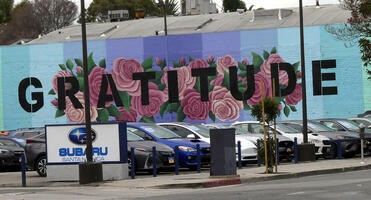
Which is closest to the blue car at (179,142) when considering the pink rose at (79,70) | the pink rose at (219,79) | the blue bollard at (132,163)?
the blue bollard at (132,163)

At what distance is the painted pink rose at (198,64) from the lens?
5169 centimetres

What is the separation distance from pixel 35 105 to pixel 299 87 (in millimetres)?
16898

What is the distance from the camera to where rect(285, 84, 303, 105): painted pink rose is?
48812 millimetres

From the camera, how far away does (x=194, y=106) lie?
51.6m

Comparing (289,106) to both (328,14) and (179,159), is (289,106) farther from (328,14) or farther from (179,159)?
(179,159)

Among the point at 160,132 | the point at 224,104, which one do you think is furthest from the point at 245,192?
the point at 224,104

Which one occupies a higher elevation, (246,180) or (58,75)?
(58,75)

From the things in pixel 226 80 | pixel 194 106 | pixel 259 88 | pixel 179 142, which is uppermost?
pixel 226 80

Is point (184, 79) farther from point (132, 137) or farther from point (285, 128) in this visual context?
point (132, 137)

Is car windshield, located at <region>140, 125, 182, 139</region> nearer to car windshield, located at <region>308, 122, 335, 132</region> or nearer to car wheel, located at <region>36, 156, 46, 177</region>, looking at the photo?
car wheel, located at <region>36, 156, 46, 177</region>

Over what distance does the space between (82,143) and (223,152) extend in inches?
165

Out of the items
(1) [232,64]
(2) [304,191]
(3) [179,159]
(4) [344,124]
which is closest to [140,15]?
(1) [232,64]

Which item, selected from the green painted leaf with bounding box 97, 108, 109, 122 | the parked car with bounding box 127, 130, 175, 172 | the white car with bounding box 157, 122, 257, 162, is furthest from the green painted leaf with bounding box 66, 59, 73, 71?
the parked car with bounding box 127, 130, 175, 172

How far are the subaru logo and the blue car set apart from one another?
2.67 meters
